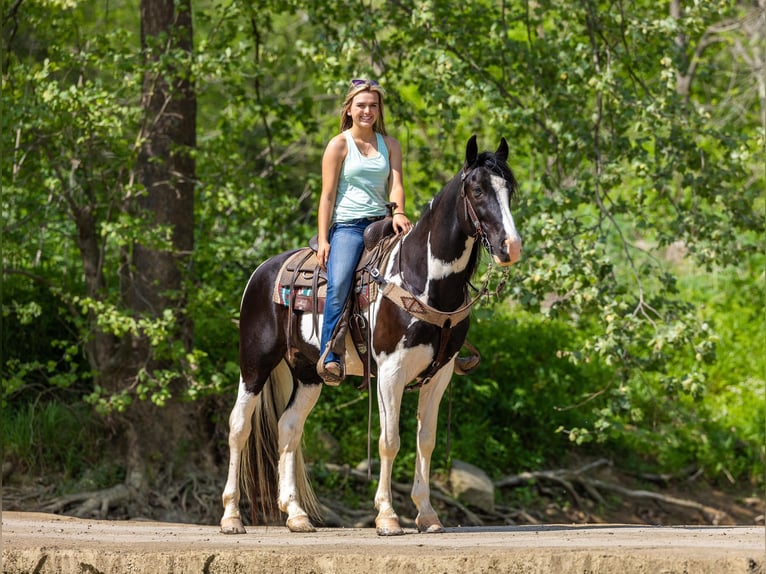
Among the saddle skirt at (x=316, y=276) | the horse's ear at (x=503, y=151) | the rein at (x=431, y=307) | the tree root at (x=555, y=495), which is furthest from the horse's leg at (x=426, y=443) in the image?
the tree root at (x=555, y=495)

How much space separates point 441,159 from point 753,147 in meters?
3.12

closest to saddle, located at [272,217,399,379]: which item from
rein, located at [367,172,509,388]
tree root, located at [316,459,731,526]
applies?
rein, located at [367,172,509,388]

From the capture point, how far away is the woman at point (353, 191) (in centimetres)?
728

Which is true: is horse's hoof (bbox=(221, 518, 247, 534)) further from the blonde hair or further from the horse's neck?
the blonde hair

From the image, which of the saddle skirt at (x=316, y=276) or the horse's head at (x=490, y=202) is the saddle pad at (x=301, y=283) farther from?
the horse's head at (x=490, y=202)

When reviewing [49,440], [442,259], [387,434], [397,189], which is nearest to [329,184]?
[397,189]

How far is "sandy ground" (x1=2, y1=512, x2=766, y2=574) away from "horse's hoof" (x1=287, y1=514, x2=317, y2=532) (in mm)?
206

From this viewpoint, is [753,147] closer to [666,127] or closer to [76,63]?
[666,127]

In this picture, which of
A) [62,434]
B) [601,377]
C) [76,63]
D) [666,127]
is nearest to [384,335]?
[666,127]

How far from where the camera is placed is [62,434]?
11.9m

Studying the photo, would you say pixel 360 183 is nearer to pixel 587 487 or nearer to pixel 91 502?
pixel 91 502

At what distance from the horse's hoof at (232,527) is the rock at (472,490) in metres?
5.06

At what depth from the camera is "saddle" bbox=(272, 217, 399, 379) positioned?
724 centimetres

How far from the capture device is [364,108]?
7.39 m
